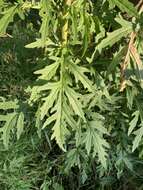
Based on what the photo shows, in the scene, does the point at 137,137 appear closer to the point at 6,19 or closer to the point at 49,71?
the point at 49,71

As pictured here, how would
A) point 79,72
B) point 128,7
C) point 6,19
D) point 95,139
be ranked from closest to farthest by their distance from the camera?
point 128,7 < point 6,19 < point 79,72 < point 95,139

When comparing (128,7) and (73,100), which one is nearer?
(128,7)

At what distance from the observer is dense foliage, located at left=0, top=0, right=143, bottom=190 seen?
2.24 m

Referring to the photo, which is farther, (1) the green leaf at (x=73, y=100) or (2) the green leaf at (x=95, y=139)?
(2) the green leaf at (x=95, y=139)

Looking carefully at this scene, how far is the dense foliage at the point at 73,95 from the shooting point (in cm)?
224

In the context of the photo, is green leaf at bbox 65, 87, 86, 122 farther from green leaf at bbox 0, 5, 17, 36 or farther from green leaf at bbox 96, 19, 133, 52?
green leaf at bbox 0, 5, 17, 36

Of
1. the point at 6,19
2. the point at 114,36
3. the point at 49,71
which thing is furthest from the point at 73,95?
the point at 6,19

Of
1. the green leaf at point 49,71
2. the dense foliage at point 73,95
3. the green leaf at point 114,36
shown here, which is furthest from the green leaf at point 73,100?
the green leaf at point 114,36

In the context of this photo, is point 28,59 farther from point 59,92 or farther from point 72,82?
point 59,92

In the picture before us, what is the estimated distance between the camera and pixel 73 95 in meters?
2.28

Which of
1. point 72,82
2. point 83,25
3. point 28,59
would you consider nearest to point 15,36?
point 28,59

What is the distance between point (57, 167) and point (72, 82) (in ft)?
2.06

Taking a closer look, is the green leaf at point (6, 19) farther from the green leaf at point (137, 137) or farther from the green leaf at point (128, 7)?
the green leaf at point (137, 137)

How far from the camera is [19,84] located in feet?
9.60
